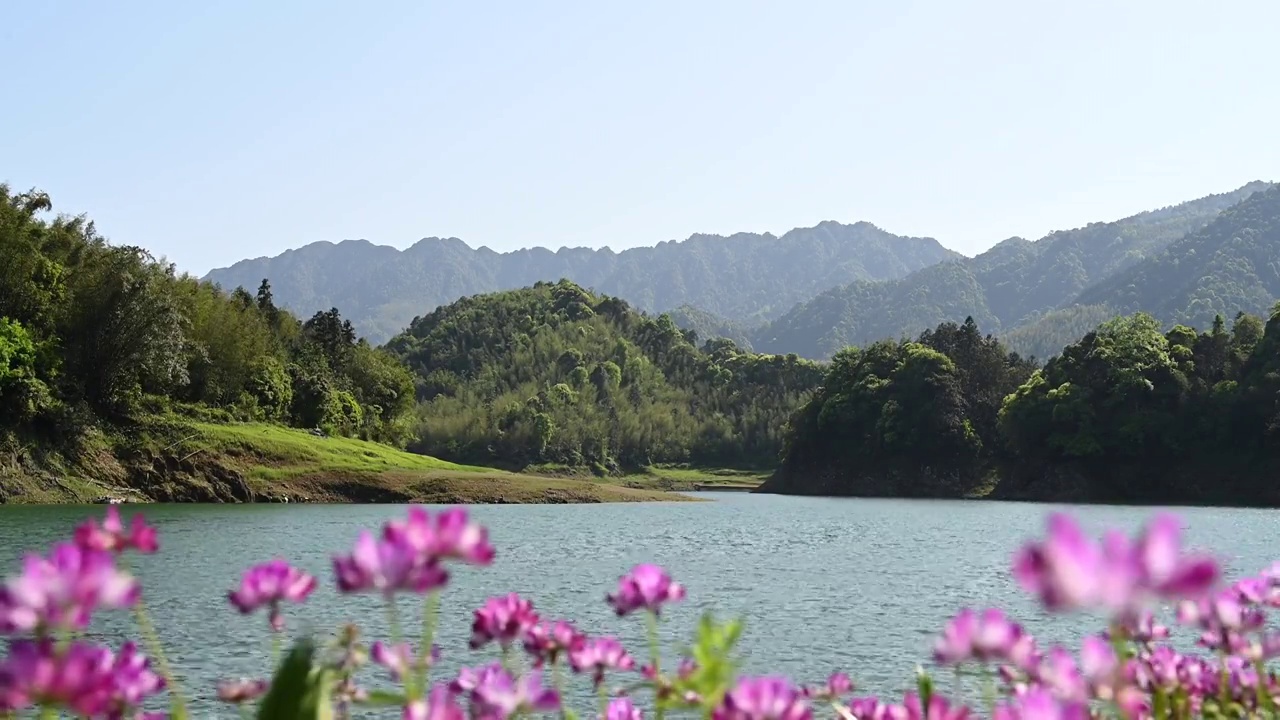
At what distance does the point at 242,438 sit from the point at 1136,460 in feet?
219

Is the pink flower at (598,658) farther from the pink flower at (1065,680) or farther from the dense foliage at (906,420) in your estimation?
the dense foliage at (906,420)

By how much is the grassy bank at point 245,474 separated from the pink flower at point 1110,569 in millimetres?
64674

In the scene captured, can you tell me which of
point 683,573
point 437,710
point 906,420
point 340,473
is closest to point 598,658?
point 437,710

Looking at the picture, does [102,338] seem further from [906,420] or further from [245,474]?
[906,420]

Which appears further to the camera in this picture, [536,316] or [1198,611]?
[536,316]

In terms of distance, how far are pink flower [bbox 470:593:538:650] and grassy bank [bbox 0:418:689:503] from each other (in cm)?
6199

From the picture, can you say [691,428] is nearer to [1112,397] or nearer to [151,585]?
[1112,397]

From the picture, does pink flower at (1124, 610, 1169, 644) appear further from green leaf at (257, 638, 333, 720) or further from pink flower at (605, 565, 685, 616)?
green leaf at (257, 638, 333, 720)

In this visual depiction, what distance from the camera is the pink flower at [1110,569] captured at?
1.74m

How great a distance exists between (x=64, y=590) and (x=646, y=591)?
2.02 metres

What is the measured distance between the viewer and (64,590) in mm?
2582

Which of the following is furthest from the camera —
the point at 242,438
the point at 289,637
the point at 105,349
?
the point at 242,438

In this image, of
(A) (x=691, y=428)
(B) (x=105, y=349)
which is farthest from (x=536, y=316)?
(B) (x=105, y=349)

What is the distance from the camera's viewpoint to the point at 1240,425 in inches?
3420
